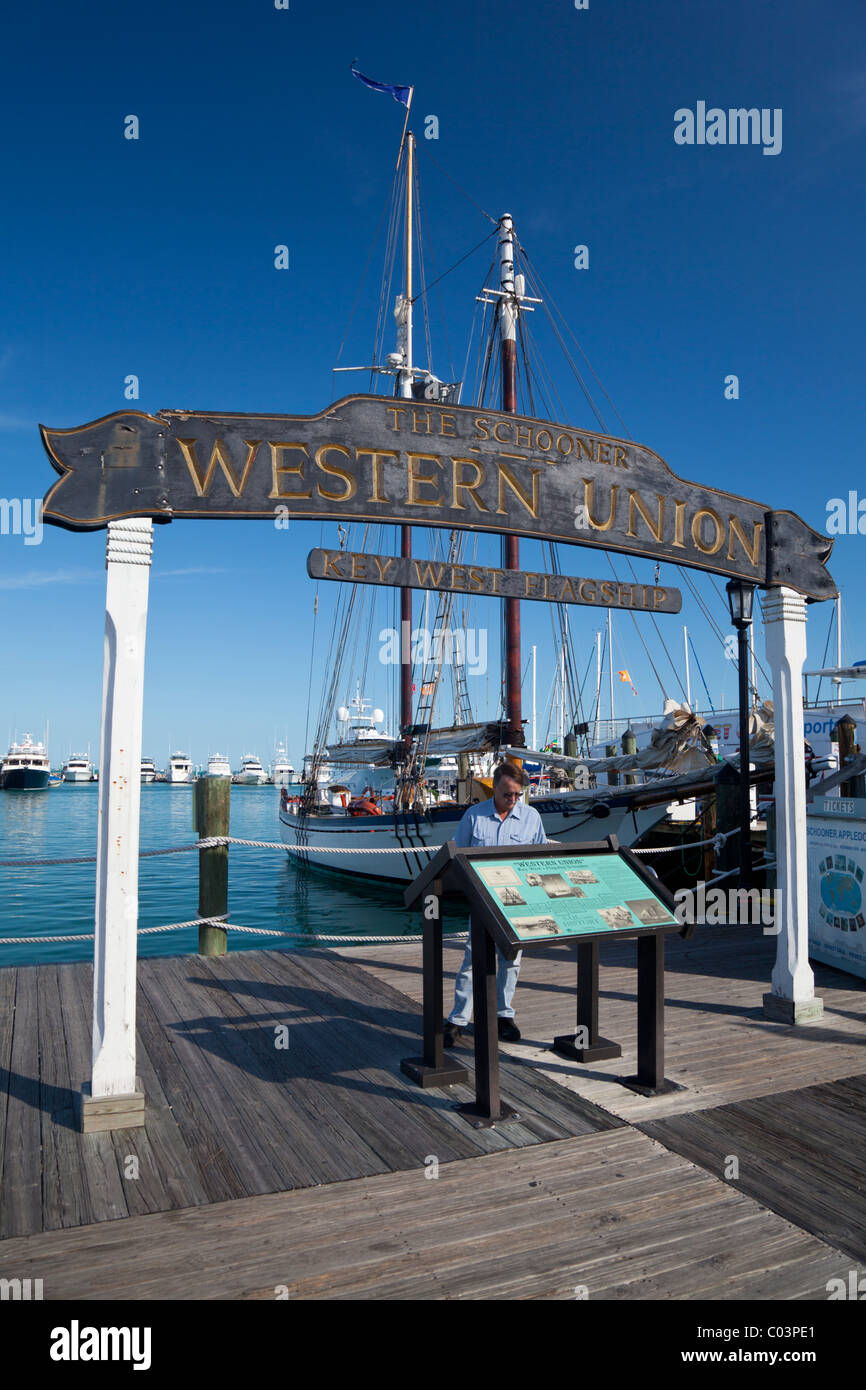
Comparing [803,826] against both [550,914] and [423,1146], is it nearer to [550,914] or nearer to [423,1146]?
[550,914]

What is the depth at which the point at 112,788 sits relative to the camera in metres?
4.55

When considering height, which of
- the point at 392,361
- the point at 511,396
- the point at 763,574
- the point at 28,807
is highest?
the point at 392,361

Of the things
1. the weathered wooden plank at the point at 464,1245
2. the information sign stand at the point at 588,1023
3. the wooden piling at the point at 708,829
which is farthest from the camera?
the wooden piling at the point at 708,829

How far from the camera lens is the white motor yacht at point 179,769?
→ 15838cm

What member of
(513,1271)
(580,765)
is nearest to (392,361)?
(580,765)

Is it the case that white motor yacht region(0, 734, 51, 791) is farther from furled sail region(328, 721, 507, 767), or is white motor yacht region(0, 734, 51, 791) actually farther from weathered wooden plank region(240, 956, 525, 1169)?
weathered wooden plank region(240, 956, 525, 1169)

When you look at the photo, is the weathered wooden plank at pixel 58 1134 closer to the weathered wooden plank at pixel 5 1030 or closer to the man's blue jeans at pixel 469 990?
the weathered wooden plank at pixel 5 1030

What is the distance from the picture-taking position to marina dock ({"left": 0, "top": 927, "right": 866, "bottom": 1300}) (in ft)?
10.2

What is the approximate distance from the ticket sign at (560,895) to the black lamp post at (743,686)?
503 centimetres

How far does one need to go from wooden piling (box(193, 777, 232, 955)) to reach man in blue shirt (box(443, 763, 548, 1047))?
259 cm

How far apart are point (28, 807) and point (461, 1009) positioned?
78.3 m

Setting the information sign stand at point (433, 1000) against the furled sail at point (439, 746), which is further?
the furled sail at point (439, 746)

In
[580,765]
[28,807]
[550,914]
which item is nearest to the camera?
[550,914]

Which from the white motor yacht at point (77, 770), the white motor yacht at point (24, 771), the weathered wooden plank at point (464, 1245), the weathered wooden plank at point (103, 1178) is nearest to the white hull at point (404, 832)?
the weathered wooden plank at point (103, 1178)
